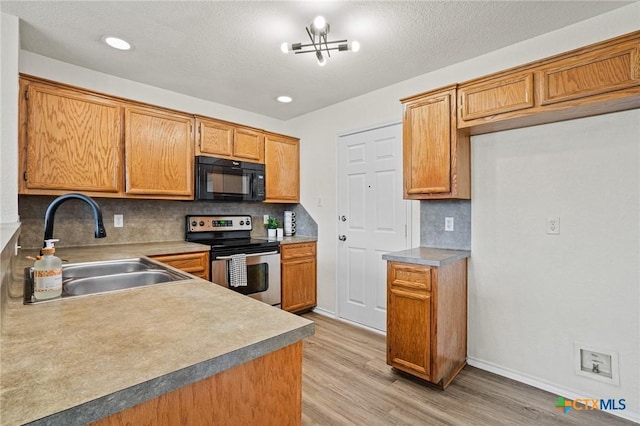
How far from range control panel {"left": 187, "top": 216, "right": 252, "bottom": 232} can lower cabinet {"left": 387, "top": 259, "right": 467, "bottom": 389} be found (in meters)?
2.02

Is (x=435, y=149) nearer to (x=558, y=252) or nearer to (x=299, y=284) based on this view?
(x=558, y=252)

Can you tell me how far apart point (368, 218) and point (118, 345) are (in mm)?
2699

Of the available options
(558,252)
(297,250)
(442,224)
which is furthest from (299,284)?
(558,252)

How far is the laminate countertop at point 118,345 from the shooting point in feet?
1.81

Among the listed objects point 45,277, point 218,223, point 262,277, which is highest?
point 218,223

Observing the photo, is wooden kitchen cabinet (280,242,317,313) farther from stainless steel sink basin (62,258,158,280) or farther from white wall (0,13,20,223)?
white wall (0,13,20,223)

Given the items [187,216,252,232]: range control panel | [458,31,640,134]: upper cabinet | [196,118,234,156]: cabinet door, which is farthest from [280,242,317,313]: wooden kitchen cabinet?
[458,31,640,134]: upper cabinet

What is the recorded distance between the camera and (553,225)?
84.1 inches

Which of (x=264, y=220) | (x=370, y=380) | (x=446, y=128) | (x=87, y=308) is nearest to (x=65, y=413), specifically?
(x=87, y=308)

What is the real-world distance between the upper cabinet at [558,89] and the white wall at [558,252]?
8.1 inches

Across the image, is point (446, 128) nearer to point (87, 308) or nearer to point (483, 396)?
point (483, 396)

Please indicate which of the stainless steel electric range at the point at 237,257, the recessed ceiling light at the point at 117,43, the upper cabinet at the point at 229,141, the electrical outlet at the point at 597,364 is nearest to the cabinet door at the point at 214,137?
the upper cabinet at the point at 229,141

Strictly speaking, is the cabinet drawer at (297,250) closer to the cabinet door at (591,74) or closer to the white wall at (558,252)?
the white wall at (558,252)

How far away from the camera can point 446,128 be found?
2.34m
